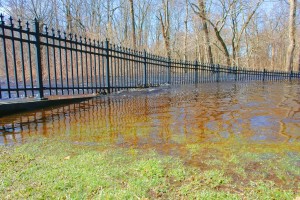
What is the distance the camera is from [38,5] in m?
23.5

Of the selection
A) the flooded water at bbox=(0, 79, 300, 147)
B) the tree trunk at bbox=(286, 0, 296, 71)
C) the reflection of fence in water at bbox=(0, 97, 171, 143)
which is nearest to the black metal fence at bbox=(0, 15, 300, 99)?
the reflection of fence in water at bbox=(0, 97, 171, 143)

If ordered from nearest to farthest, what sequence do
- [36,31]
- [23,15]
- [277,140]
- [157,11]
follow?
[277,140] < [36,31] < [23,15] < [157,11]

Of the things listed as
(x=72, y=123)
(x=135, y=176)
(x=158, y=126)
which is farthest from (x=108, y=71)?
(x=135, y=176)

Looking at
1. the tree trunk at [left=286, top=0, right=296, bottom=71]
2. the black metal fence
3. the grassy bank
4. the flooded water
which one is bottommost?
the grassy bank

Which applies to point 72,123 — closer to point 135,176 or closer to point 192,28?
point 135,176

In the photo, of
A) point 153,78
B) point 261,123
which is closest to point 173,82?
point 153,78

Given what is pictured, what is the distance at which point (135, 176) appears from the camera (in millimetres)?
2111

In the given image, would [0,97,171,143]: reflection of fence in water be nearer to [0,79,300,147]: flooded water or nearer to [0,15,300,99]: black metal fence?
[0,79,300,147]: flooded water

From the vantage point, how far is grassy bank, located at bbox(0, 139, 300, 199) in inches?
72.4

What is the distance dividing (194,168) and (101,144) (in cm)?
132

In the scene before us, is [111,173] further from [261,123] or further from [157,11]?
[157,11]

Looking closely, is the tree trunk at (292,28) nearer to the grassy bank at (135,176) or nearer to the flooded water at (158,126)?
the flooded water at (158,126)

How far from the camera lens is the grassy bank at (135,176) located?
1840 millimetres

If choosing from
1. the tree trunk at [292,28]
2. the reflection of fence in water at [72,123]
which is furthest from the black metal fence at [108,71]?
the tree trunk at [292,28]
